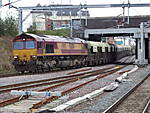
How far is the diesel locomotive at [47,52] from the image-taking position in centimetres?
2789

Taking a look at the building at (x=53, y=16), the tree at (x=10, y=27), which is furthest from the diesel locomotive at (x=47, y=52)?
the building at (x=53, y=16)

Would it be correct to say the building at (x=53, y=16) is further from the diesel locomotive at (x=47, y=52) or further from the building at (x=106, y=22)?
the diesel locomotive at (x=47, y=52)

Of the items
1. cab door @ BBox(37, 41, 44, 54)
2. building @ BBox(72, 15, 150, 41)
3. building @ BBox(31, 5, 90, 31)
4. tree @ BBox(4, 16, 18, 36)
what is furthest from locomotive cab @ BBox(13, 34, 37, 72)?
building @ BBox(72, 15, 150, 41)

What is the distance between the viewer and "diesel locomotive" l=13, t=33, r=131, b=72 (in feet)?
91.5

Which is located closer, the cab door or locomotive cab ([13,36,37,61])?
locomotive cab ([13,36,37,61])

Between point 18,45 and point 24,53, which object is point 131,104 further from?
point 18,45

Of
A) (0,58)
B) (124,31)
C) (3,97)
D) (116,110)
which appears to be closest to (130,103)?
(116,110)

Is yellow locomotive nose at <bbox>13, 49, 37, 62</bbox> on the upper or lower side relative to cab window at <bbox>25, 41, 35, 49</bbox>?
lower

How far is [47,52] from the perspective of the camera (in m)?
29.4

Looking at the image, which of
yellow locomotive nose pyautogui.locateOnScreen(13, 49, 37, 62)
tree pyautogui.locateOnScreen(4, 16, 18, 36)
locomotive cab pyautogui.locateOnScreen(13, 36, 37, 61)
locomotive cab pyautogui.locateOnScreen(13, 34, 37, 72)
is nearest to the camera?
locomotive cab pyautogui.locateOnScreen(13, 34, 37, 72)

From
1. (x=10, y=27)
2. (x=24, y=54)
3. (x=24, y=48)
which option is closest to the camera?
(x=24, y=54)

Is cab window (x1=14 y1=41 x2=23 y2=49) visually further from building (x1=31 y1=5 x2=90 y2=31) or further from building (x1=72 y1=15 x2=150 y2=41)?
building (x1=72 y1=15 x2=150 y2=41)

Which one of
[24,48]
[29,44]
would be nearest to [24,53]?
[24,48]

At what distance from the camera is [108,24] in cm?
6219
